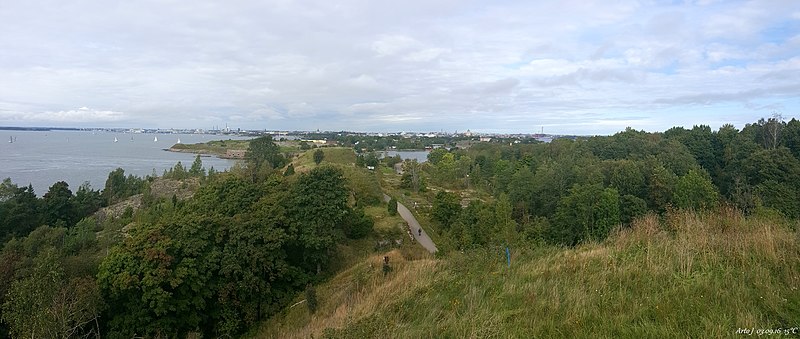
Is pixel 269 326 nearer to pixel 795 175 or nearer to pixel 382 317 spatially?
pixel 382 317

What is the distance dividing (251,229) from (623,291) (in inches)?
661

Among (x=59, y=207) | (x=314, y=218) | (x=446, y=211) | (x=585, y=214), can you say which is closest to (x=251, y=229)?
(x=314, y=218)

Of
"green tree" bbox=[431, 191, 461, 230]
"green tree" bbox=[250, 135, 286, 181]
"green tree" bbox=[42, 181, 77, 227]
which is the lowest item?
"green tree" bbox=[42, 181, 77, 227]

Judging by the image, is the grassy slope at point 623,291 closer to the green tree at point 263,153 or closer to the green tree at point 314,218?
the green tree at point 314,218

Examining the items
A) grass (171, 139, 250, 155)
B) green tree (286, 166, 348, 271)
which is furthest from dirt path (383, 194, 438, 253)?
grass (171, 139, 250, 155)

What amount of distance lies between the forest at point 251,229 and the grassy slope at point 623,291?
2088 millimetres

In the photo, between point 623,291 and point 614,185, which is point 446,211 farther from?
point 623,291

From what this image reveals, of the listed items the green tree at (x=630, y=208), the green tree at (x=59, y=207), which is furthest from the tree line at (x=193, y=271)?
the green tree at (x=630, y=208)

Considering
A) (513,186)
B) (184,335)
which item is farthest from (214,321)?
(513,186)

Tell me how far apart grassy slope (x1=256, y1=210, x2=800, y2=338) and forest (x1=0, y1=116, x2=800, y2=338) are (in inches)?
82.2

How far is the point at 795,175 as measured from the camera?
116ft

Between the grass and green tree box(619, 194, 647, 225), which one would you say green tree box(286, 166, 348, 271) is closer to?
green tree box(619, 194, 647, 225)

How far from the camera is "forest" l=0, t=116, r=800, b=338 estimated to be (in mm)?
15562

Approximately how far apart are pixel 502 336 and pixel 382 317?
2.15 metres
